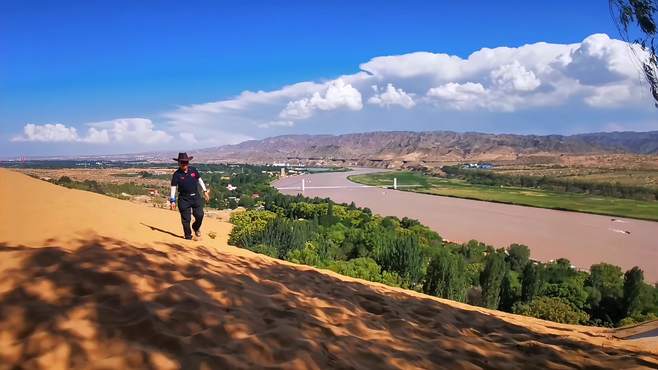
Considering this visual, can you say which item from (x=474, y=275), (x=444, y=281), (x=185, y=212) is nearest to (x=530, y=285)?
(x=474, y=275)

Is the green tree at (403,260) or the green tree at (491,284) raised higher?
the green tree at (403,260)

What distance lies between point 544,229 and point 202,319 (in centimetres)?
4620

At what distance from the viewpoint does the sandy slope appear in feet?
9.20

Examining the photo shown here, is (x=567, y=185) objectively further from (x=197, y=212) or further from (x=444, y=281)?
(x=197, y=212)

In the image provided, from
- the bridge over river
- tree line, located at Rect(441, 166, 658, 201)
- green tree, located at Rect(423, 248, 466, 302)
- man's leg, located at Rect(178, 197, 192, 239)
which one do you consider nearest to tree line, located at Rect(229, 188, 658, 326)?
green tree, located at Rect(423, 248, 466, 302)

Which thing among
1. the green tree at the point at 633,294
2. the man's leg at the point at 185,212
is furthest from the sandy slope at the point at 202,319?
the green tree at the point at 633,294

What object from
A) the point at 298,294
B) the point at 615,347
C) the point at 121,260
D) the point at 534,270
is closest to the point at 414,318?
the point at 298,294

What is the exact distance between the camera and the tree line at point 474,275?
14.5m

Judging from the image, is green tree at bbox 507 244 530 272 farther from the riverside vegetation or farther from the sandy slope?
the sandy slope

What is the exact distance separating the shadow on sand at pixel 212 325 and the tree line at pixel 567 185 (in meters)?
73.2

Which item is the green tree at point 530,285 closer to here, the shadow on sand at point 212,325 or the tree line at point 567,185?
the shadow on sand at point 212,325

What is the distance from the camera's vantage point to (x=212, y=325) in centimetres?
330

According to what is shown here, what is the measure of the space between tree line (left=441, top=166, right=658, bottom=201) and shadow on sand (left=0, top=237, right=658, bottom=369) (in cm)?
7316

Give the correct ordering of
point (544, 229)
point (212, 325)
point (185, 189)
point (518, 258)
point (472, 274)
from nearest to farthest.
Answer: point (212, 325)
point (185, 189)
point (472, 274)
point (518, 258)
point (544, 229)
